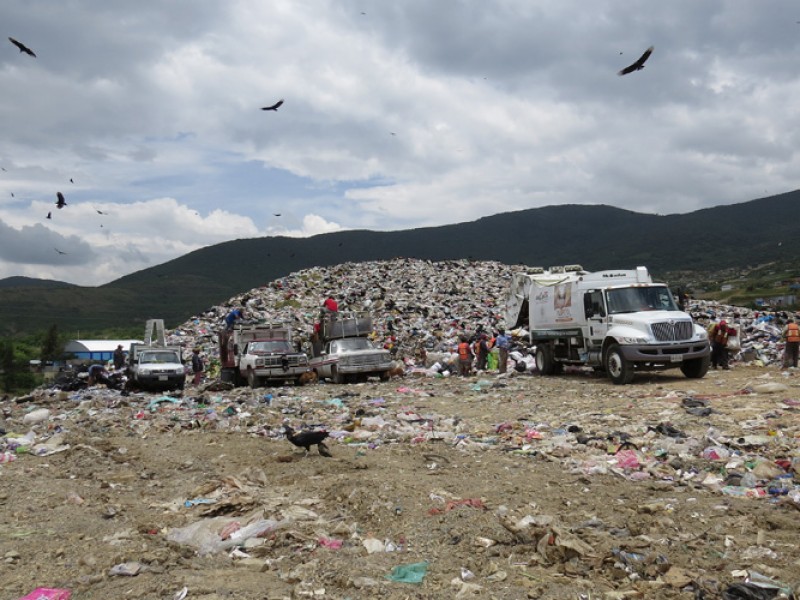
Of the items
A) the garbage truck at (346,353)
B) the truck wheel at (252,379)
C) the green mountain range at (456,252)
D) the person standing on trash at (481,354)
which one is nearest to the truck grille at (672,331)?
the person standing on trash at (481,354)

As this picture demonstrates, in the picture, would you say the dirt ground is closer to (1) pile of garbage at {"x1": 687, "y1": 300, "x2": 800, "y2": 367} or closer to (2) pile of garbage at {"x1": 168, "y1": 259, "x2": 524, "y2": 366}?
(1) pile of garbage at {"x1": 687, "y1": 300, "x2": 800, "y2": 367}

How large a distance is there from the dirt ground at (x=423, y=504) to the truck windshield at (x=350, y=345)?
22.1ft

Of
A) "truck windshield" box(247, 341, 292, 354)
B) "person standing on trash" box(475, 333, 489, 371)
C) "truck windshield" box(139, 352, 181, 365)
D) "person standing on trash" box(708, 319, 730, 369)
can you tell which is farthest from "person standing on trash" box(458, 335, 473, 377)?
"truck windshield" box(139, 352, 181, 365)

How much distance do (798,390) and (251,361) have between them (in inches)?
503

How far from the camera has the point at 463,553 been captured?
4.85 metres

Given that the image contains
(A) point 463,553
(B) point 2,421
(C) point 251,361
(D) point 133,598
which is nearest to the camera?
(D) point 133,598

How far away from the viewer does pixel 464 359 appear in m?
18.6

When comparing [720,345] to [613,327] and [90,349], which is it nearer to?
[613,327]

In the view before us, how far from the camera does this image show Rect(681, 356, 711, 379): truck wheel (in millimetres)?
14172

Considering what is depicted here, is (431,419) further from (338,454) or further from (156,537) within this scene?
(156,537)

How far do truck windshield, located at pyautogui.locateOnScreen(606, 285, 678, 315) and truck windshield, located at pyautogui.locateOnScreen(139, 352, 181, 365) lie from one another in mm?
12304

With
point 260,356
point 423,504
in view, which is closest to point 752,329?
point 260,356

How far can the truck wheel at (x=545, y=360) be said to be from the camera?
1759 cm

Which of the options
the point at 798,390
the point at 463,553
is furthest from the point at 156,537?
the point at 798,390
